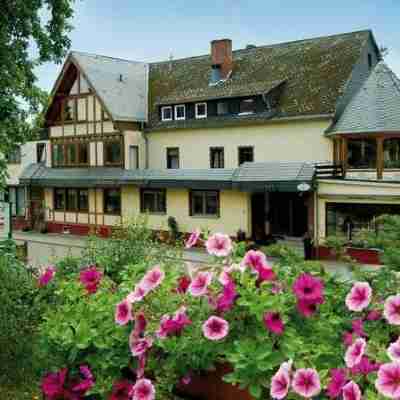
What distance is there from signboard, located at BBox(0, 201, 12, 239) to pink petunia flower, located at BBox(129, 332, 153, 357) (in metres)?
8.69

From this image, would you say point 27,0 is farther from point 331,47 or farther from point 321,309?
point 331,47

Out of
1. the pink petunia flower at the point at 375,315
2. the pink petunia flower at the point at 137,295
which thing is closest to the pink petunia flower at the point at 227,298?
the pink petunia flower at the point at 137,295

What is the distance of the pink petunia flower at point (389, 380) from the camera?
10.2ft

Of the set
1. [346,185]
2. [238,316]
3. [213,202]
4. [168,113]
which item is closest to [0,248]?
[238,316]

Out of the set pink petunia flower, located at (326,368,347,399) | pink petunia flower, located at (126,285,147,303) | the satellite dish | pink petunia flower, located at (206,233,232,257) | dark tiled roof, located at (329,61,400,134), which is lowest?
pink petunia flower, located at (326,368,347,399)

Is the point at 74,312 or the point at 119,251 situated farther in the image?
the point at 119,251

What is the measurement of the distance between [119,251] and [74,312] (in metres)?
4.80

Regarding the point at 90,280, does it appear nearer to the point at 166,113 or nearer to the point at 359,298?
the point at 359,298

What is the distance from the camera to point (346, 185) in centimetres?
2564

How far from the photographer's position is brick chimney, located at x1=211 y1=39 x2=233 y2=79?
112ft

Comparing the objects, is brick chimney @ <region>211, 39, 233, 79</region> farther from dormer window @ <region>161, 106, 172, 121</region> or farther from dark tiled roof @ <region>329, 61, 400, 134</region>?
dark tiled roof @ <region>329, 61, 400, 134</region>

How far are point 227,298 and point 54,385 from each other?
1.62m

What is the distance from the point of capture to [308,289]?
4.06m

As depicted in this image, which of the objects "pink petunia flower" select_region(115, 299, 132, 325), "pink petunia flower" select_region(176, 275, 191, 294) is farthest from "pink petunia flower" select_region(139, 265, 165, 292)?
"pink petunia flower" select_region(176, 275, 191, 294)
